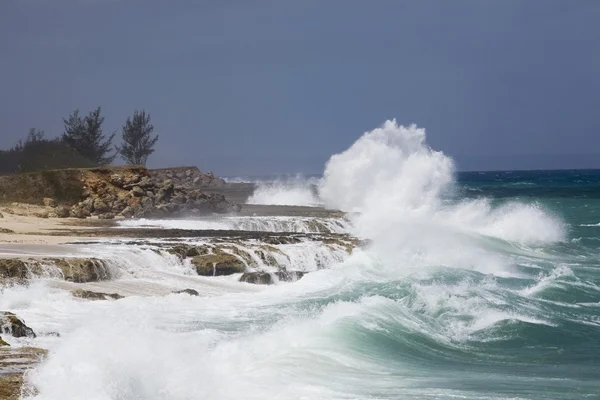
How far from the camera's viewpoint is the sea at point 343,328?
9.77 metres

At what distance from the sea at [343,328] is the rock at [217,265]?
41 centimetres

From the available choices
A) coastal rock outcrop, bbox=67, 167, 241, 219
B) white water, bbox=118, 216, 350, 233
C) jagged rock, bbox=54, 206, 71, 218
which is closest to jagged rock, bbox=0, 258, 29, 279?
white water, bbox=118, 216, 350, 233

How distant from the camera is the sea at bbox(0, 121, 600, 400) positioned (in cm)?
977

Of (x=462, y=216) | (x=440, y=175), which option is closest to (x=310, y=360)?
(x=462, y=216)

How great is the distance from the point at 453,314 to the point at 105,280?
7216 millimetres

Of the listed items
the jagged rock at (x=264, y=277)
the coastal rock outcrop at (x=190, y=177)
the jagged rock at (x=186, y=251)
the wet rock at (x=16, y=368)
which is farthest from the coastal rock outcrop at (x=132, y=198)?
the coastal rock outcrop at (x=190, y=177)

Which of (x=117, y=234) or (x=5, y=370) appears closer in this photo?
(x=5, y=370)

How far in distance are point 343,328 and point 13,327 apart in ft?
17.2

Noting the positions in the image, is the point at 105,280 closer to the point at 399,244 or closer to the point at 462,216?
the point at 399,244

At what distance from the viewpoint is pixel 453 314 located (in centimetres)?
1675

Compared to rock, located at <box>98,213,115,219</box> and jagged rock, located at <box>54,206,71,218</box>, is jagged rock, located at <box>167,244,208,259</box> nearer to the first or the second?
jagged rock, located at <box>54,206,71,218</box>

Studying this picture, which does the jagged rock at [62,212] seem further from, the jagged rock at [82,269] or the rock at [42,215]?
the jagged rock at [82,269]

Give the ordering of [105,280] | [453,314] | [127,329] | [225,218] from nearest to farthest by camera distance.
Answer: [127,329] < [453,314] < [105,280] < [225,218]

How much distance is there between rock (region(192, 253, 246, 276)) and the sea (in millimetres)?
406
